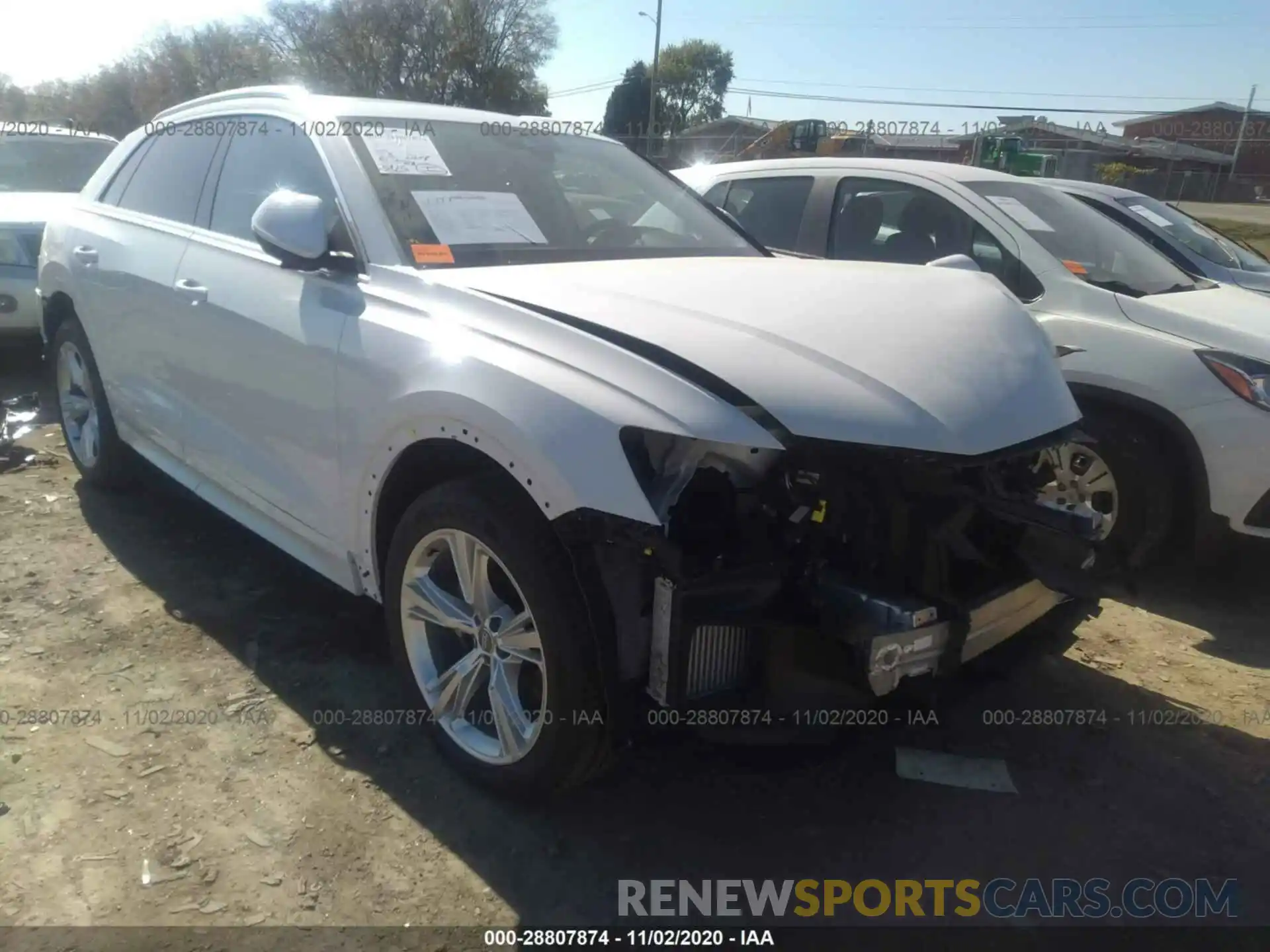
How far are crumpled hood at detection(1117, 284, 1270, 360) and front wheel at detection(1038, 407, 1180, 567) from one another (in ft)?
1.42

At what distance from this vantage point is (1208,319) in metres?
4.12

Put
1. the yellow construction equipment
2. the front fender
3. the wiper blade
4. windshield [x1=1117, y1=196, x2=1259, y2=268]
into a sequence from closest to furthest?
1. the front fender
2. the wiper blade
3. windshield [x1=1117, y1=196, x2=1259, y2=268]
4. the yellow construction equipment

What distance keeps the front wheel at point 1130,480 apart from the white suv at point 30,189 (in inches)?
239

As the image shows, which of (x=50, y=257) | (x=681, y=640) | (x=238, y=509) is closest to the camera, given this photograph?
(x=681, y=640)

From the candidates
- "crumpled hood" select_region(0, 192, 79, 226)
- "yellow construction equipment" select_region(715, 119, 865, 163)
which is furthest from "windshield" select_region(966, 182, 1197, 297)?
"yellow construction equipment" select_region(715, 119, 865, 163)

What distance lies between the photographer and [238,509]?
3.48 m

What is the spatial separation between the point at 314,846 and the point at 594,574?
3.54 ft

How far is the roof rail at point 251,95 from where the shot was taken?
344 cm

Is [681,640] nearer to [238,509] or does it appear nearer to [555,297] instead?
[555,297]

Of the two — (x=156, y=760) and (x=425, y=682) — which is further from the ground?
(x=425, y=682)

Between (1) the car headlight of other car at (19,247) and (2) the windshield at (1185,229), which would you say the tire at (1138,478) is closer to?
(2) the windshield at (1185,229)

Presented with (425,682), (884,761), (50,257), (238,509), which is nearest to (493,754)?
(425,682)

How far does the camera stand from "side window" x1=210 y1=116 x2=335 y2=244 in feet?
10.1

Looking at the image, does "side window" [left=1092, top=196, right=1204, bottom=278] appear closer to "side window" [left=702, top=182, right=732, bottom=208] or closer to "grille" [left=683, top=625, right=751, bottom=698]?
"side window" [left=702, top=182, right=732, bottom=208]
